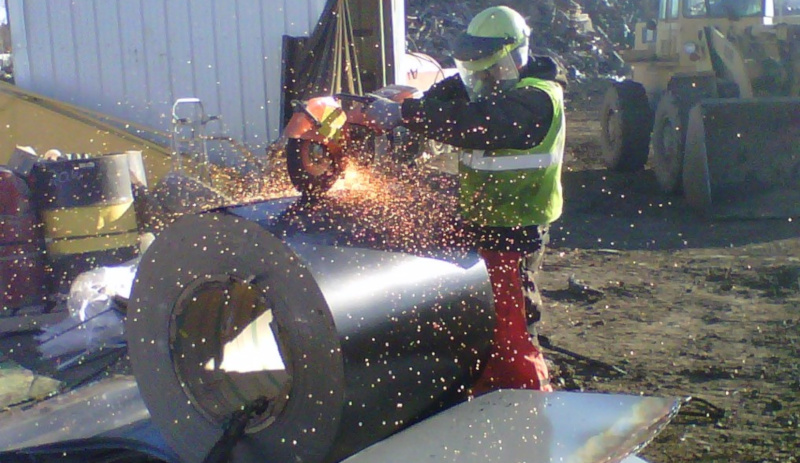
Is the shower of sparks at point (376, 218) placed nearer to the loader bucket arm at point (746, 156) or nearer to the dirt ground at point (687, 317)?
Result: the dirt ground at point (687, 317)

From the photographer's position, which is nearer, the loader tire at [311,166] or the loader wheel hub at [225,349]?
the loader wheel hub at [225,349]

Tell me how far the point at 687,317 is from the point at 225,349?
13.2 ft

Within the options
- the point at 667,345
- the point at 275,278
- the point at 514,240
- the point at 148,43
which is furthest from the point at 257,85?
the point at 275,278

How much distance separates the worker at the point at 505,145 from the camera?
3215 millimetres

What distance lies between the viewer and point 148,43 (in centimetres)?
910

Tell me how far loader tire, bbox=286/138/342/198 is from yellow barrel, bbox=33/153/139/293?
284cm

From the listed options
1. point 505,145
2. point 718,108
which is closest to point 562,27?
point 718,108

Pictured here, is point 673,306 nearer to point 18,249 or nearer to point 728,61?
point 18,249

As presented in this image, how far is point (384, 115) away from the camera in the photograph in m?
3.40

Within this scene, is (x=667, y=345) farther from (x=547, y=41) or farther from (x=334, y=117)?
(x=547, y=41)

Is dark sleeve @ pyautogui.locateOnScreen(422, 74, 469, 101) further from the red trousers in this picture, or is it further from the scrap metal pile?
the scrap metal pile

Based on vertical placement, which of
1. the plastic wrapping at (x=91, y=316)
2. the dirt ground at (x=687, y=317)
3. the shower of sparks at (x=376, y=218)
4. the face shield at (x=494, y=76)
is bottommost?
the dirt ground at (x=687, y=317)

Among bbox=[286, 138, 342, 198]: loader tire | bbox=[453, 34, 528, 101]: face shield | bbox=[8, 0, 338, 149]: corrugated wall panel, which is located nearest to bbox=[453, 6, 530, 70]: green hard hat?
bbox=[453, 34, 528, 101]: face shield

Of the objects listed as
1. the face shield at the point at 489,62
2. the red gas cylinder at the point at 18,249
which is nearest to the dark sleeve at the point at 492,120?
the face shield at the point at 489,62
